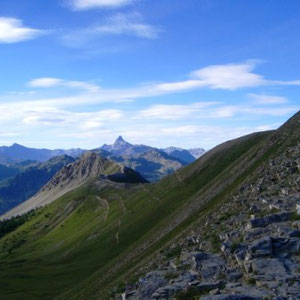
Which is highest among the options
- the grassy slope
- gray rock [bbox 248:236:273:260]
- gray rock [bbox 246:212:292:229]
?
gray rock [bbox 246:212:292:229]

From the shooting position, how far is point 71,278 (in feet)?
341

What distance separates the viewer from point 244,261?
25500 millimetres

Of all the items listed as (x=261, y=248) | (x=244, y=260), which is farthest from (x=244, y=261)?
(x=261, y=248)

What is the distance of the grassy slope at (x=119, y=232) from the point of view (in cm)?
8969

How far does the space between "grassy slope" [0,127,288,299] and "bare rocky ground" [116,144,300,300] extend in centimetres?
4364

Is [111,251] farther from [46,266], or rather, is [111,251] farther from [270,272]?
[270,272]

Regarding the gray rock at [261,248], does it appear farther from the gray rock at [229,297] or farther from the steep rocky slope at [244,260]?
the gray rock at [229,297]

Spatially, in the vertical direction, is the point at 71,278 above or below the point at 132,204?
below

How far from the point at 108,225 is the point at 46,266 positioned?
27800mm

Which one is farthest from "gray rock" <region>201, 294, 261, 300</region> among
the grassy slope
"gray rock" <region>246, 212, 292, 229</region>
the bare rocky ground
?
the grassy slope

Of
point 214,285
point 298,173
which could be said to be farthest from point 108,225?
point 214,285

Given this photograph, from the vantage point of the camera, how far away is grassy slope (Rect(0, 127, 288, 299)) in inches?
3531

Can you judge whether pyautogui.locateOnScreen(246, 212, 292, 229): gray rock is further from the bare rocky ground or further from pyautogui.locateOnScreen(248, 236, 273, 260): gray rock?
pyautogui.locateOnScreen(248, 236, 273, 260): gray rock

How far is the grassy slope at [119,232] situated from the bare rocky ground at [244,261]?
143ft
